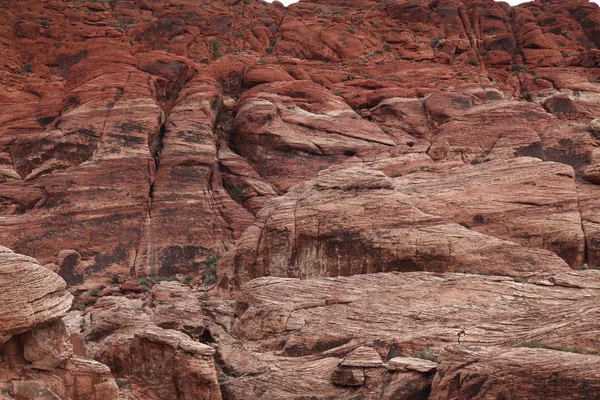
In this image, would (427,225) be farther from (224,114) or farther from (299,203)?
(224,114)

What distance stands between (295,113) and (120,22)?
3010cm

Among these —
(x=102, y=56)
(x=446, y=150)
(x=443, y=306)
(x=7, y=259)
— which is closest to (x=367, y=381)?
(x=443, y=306)

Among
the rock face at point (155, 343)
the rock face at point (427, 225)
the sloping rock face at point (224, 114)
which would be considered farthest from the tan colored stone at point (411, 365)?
the sloping rock face at point (224, 114)

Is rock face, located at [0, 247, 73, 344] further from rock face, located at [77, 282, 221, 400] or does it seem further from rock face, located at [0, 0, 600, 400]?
rock face, located at [77, 282, 221, 400]

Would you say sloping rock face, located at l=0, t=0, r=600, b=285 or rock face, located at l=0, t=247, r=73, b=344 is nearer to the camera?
rock face, located at l=0, t=247, r=73, b=344

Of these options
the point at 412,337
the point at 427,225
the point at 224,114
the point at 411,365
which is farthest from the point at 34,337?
the point at 224,114

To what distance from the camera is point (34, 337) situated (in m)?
17.9

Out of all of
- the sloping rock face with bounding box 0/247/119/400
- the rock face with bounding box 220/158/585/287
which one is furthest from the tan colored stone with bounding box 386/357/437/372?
the sloping rock face with bounding box 0/247/119/400

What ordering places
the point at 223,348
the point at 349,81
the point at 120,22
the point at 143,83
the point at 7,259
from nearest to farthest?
the point at 7,259, the point at 223,348, the point at 143,83, the point at 349,81, the point at 120,22

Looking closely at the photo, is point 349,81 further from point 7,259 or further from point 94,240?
point 7,259

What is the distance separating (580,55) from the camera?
5756cm

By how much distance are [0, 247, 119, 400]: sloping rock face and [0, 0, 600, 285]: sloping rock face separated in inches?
675

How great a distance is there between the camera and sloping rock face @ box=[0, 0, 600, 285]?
36.7 m

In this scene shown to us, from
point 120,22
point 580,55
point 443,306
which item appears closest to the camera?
point 443,306
